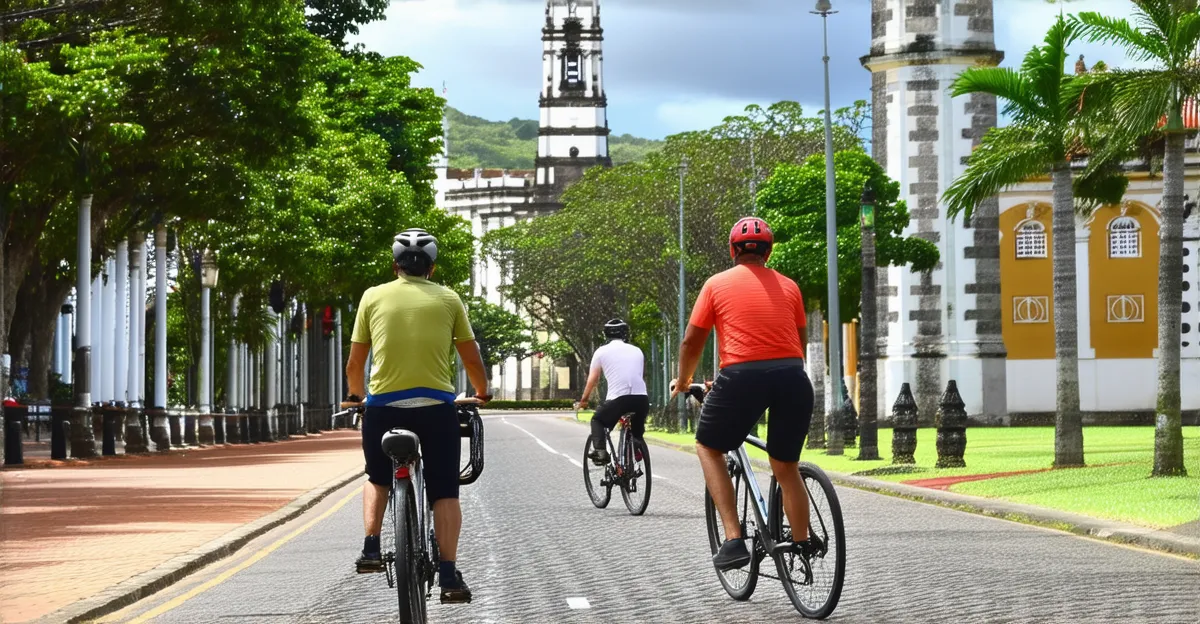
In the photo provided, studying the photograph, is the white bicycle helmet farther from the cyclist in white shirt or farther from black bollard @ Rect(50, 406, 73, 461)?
black bollard @ Rect(50, 406, 73, 461)

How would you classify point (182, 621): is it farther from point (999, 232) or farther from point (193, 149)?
point (999, 232)

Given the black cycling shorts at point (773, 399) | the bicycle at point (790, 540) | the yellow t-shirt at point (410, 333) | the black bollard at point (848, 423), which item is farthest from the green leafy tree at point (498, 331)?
the yellow t-shirt at point (410, 333)

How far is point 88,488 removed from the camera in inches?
939

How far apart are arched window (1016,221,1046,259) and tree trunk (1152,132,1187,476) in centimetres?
3297

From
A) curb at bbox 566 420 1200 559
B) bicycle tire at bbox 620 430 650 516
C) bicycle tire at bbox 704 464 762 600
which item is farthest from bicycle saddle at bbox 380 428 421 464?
bicycle tire at bbox 620 430 650 516

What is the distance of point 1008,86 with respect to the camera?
24578mm

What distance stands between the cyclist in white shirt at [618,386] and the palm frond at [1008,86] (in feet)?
26.6

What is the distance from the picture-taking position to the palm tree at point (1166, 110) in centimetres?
2119

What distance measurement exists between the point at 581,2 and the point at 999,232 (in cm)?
9042

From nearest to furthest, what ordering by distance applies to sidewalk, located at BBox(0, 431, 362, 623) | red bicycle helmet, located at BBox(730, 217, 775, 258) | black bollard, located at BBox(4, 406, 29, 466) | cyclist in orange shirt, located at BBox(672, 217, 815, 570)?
1. cyclist in orange shirt, located at BBox(672, 217, 815, 570)
2. red bicycle helmet, located at BBox(730, 217, 775, 258)
3. sidewalk, located at BBox(0, 431, 362, 623)
4. black bollard, located at BBox(4, 406, 29, 466)

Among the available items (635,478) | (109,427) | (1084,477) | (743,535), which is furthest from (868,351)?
(743,535)

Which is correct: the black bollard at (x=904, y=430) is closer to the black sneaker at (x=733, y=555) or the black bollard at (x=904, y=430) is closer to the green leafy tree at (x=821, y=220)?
the green leafy tree at (x=821, y=220)

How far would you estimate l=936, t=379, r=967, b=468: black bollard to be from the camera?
26.3 meters

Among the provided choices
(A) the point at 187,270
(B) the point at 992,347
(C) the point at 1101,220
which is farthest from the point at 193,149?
(C) the point at 1101,220
